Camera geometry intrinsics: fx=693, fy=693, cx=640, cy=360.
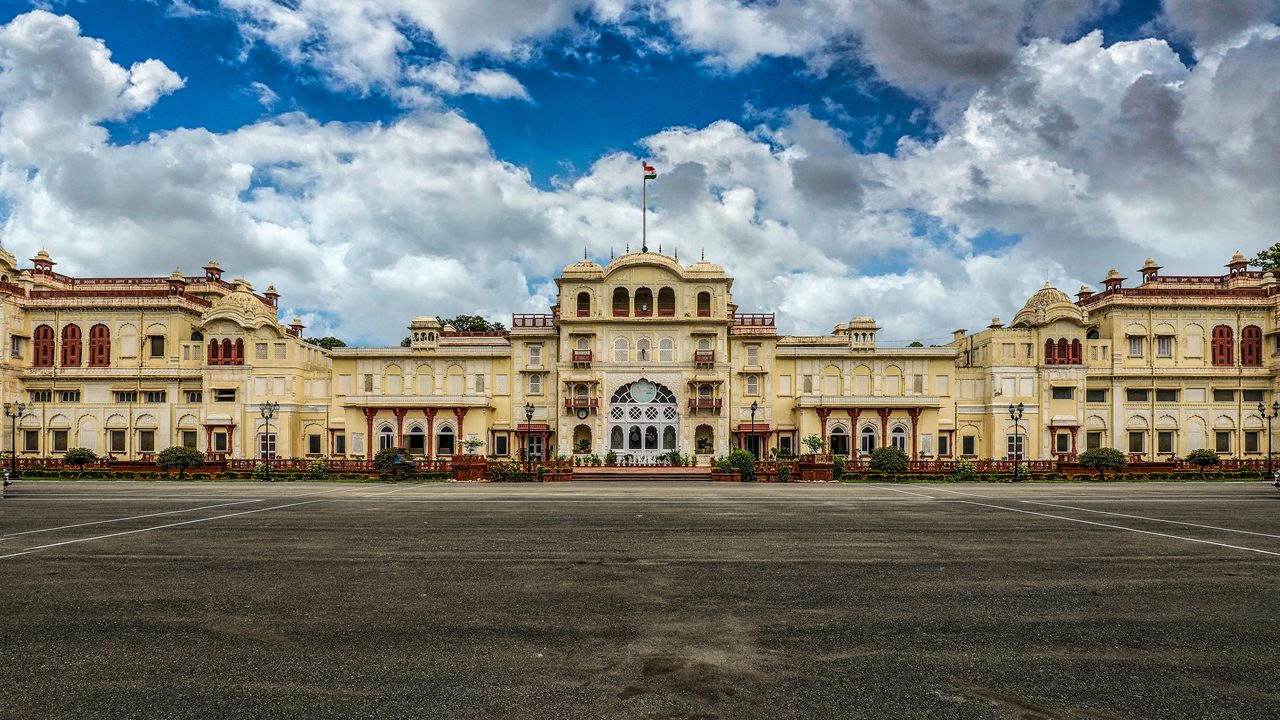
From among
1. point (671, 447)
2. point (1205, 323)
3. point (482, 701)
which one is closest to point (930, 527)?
point (482, 701)

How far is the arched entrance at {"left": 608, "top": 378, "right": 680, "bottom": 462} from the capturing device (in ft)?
147

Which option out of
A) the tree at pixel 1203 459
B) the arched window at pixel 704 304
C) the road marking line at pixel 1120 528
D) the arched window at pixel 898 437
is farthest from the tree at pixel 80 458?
the tree at pixel 1203 459

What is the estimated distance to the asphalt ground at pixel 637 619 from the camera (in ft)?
19.1

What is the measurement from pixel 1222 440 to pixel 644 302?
131 feet

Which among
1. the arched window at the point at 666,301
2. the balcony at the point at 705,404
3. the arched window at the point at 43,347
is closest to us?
the balcony at the point at 705,404

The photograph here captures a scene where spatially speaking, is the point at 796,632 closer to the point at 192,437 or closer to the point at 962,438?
the point at 962,438

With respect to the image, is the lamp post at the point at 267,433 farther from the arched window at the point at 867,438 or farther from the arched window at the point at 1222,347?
the arched window at the point at 1222,347

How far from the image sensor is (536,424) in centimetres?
4656

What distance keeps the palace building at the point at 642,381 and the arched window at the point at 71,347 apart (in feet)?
0.33

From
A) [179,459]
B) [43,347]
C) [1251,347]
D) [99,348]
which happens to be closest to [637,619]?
[179,459]

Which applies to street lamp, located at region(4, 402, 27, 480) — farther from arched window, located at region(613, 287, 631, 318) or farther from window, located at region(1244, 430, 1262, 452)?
window, located at region(1244, 430, 1262, 452)

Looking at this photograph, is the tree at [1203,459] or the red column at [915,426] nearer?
the tree at [1203,459]

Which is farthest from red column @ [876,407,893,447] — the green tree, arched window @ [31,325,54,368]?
arched window @ [31,325,54,368]

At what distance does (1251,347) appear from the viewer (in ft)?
154
